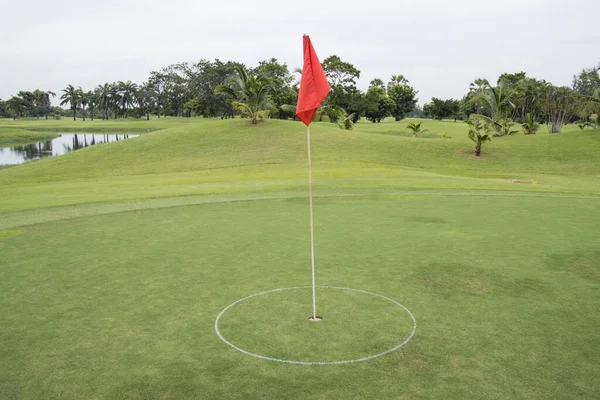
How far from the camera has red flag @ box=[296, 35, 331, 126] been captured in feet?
19.2

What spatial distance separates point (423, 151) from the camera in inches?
1310

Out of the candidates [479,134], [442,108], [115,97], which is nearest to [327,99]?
[442,108]

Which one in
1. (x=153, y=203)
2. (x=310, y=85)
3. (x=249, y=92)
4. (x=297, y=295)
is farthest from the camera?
(x=249, y=92)

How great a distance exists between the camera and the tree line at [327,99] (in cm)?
3947

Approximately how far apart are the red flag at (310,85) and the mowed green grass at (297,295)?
2.34m

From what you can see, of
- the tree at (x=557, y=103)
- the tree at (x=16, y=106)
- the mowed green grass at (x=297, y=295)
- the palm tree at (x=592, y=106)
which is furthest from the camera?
the tree at (x=16, y=106)

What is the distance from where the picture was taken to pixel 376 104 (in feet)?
260

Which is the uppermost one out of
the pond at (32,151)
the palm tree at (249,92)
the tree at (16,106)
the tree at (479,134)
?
the tree at (16,106)

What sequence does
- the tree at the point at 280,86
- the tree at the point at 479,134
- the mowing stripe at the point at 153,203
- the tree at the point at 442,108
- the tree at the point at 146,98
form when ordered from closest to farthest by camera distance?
the mowing stripe at the point at 153,203 < the tree at the point at 479,134 < the tree at the point at 280,86 < the tree at the point at 442,108 < the tree at the point at 146,98

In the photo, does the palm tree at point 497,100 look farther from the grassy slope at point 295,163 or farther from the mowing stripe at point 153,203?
the mowing stripe at point 153,203

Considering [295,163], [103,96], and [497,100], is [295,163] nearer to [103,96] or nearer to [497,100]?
[497,100]

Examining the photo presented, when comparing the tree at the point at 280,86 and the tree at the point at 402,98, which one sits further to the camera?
the tree at the point at 402,98

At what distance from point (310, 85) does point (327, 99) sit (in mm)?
68044

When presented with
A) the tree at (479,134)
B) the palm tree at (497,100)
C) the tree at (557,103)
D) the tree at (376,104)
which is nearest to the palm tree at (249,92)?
the tree at (479,134)
